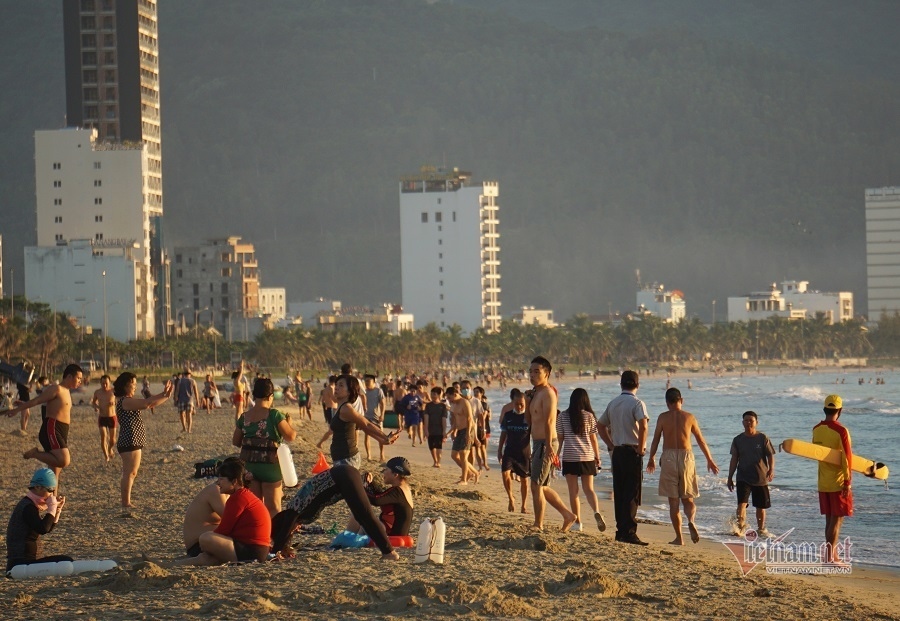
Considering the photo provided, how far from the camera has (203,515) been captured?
1147 centimetres

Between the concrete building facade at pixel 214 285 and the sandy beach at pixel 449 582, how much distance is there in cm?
12395

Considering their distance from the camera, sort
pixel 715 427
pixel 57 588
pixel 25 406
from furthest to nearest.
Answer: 1. pixel 715 427
2. pixel 25 406
3. pixel 57 588

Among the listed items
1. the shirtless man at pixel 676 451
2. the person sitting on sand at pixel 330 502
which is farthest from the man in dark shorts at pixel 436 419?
the person sitting on sand at pixel 330 502

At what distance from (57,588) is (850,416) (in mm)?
53515

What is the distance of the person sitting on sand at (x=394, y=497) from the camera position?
12.1m

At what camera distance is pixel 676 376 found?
146875mm

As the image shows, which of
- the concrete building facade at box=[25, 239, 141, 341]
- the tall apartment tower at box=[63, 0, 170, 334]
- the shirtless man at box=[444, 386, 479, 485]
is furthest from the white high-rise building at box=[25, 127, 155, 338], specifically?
the shirtless man at box=[444, 386, 479, 485]

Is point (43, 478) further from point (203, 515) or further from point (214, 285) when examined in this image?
point (214, 285)

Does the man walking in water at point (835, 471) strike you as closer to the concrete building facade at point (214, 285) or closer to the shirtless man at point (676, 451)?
the shirtless man at point (676, 451)

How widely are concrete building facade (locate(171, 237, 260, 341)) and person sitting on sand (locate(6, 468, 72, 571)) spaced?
128459mm

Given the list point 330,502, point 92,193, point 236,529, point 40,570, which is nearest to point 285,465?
point 330,502

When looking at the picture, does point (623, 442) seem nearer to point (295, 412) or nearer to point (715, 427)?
point (715, 427)

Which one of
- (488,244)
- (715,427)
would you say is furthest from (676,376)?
(715,427)

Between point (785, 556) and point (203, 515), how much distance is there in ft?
19.8
